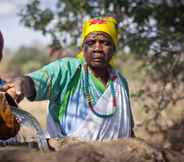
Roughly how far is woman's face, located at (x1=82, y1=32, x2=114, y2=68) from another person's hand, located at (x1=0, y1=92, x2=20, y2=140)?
1044 mm

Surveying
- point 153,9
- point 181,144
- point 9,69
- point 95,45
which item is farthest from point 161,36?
point 9,69

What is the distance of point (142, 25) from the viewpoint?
8.64m

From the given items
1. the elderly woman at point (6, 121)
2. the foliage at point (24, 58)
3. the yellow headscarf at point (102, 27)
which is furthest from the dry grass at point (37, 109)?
the foliage at point (24, 58)

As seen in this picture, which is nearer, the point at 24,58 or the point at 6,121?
the point at 6,121

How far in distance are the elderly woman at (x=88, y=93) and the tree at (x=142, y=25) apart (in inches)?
149

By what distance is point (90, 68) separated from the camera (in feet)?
15.3

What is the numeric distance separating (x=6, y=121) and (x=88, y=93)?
0.98 m

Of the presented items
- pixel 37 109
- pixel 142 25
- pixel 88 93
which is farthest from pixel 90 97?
pixel 37 109

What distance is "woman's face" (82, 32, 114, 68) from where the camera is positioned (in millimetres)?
4633

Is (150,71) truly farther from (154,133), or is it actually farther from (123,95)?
(123,95)

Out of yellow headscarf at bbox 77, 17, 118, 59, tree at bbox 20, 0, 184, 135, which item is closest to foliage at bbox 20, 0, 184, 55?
tree at bbox 20, 0, 184, 135

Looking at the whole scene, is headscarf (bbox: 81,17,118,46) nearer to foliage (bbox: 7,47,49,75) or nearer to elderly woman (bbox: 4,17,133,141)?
elderly woman (bbox: 4,17,133,141)

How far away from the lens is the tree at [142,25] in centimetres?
855

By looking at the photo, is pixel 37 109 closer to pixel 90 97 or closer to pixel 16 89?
pixel 90 97
